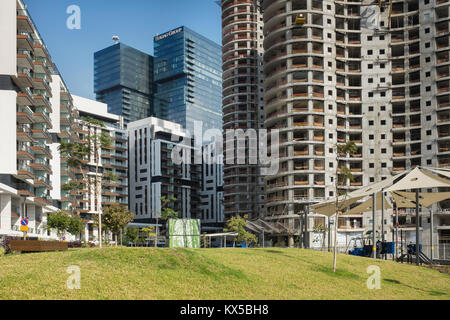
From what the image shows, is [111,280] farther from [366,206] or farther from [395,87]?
[395,87]

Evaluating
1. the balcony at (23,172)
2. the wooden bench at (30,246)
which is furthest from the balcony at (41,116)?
the wooden bench at (30,246)

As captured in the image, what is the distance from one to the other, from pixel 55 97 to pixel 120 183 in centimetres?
5576

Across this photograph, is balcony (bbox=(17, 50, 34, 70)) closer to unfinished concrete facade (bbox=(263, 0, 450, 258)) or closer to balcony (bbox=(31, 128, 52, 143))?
balcony (bbox=(31, 128, 52, 143))

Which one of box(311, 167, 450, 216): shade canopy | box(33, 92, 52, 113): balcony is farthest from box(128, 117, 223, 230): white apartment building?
box(311, 167, 450, 216): shade canopy

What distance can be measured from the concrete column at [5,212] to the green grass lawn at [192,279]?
4049cm

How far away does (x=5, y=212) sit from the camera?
2431 inches

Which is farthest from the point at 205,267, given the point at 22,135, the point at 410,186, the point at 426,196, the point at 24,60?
the point at 24,60

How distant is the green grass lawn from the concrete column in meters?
40.5

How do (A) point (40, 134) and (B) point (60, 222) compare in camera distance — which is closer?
(B) point (60, 222)

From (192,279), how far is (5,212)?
164ft

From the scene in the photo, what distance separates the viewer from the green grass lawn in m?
17.0

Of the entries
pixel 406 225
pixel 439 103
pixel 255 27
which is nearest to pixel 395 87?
pixel 439 103

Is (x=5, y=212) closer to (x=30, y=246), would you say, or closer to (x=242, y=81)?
(x=30, y=246)
